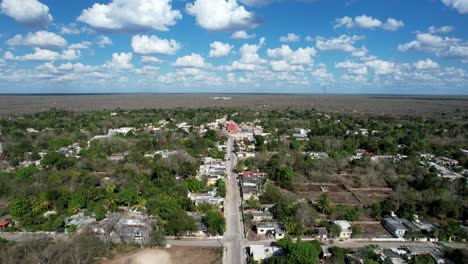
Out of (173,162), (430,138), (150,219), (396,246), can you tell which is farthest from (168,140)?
(430,138)

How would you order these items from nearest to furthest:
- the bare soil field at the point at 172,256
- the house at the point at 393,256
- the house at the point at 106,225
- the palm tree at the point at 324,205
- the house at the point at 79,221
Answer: the house at the point at 393,256, the bare soil field at the point at 172,256, the house at the point at 106,225, the house at the point at 79,221, the palm tree at the point at 324,205

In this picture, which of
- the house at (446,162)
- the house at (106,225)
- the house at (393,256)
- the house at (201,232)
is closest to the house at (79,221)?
the house at (106,225)

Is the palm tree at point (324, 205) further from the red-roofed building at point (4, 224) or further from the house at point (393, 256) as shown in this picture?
the red-roofed building at point (4, 224)

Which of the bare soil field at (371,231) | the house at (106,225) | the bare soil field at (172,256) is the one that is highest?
the house at (106,225)

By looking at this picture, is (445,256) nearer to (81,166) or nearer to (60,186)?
(60,186)

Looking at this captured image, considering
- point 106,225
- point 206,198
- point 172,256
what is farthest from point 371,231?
point 106,225

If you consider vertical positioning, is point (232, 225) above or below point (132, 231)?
below

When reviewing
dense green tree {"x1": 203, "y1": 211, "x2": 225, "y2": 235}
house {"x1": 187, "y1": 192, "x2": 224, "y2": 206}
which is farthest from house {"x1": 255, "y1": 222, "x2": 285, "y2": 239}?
house {"x1": 187, "y1": 192, "x2": 224, "y2": 206}

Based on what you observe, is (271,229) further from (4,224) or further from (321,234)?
(4,224)
